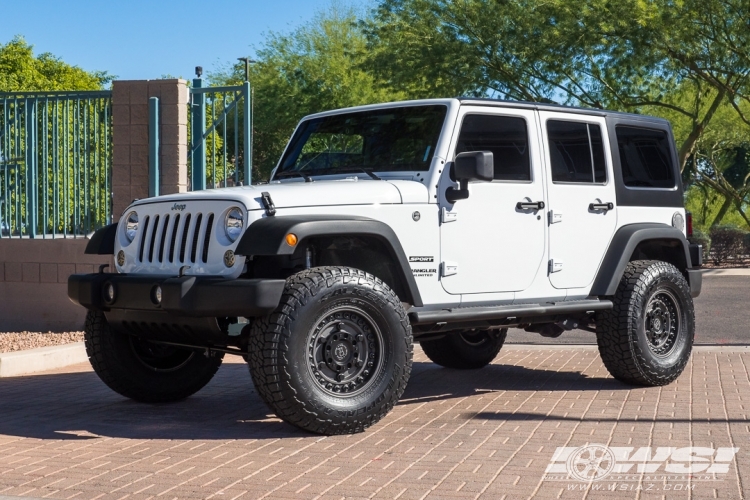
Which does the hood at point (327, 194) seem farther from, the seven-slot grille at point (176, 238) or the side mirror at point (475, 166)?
the side mirror at point (475, 166)

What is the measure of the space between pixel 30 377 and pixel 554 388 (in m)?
4.42

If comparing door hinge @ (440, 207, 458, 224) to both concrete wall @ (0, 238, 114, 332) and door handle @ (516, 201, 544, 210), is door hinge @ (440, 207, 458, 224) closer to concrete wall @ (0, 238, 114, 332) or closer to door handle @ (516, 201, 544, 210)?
door handle @ (516, 201, 544, 210)

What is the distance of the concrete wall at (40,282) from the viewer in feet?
38.5

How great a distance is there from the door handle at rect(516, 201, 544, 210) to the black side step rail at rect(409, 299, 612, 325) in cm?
69

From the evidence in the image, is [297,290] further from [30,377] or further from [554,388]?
[30,377]

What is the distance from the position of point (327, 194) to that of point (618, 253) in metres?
2.75

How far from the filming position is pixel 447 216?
6.99 metres

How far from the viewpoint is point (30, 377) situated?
29.8ft

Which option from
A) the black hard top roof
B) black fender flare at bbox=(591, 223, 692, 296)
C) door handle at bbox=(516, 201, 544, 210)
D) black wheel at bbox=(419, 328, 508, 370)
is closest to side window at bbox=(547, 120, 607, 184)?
the black hard top roof

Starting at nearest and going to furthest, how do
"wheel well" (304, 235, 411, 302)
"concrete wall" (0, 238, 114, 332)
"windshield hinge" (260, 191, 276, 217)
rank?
"windshield hinge" (260, 191, 276, 217), "wheel well" (304, 235, 411, 302), "concrete wall" (0, 238, 114, 332)

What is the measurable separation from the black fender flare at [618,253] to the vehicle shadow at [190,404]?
855 millimetres

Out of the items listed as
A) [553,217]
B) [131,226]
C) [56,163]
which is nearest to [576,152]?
[553,217]

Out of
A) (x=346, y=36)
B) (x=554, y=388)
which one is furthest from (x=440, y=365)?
(x=346, y=36)

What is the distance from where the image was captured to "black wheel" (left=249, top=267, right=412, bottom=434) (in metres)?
6.11
